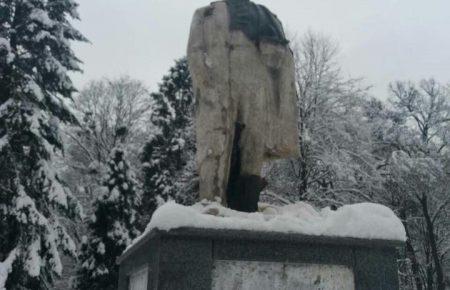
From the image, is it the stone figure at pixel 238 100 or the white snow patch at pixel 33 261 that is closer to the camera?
the stone figure at pixel 238 100

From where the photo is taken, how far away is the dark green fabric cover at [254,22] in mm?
4789

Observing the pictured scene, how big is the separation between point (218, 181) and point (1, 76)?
482 inches

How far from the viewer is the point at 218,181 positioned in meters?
Answer: 4.42

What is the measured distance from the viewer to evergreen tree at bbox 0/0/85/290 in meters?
13.8

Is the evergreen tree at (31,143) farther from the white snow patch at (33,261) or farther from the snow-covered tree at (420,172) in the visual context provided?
the snow-covered tree at (420,172)

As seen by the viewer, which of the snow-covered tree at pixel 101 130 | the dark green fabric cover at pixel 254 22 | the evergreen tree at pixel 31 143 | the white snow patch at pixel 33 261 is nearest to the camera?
the dark green fabric cover at pixel 254 22

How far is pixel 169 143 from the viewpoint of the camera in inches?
973

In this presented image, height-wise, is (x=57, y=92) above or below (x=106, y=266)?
above

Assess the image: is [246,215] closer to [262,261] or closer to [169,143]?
[262,261]

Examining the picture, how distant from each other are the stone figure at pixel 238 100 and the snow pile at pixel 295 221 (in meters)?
0.45

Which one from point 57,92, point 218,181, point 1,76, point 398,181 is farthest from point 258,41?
point 398,181

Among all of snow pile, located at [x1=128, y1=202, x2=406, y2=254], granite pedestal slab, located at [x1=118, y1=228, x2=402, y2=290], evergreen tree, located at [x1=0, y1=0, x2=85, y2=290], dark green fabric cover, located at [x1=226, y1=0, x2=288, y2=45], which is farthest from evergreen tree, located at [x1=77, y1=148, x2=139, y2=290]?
snow pile, located at [x1=128, y1=202, x2=406, y2=254]

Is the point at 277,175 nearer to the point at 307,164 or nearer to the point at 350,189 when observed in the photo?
the point at 307,164

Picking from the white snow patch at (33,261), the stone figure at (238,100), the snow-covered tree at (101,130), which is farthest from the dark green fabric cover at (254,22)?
the snow-covered tree at (101,130)
